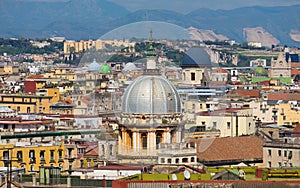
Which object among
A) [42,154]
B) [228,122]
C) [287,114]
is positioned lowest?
[42,154]

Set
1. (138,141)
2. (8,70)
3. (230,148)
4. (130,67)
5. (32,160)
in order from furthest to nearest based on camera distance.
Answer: (8,70)
(130,67)
(230,148)
(32,160)
(138,141)

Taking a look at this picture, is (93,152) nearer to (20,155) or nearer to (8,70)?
(20,155)

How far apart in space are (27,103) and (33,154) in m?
30.6

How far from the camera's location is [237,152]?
4769cm

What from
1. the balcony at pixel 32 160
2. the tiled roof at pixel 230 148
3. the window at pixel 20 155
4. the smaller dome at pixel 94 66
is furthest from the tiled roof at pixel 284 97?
the window at pixel 20 155

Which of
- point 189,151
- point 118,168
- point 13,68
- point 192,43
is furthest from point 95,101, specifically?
point 13,68

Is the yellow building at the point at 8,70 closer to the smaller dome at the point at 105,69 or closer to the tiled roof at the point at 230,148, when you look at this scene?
the smaller dome at the point at 105,69

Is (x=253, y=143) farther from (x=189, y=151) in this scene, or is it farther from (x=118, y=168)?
(x=118, y=168)

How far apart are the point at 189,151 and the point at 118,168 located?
484 centimetres

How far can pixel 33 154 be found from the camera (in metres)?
47.0

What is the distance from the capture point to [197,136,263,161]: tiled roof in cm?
4566

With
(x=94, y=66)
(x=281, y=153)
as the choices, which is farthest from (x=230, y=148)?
(x=94, y=66)

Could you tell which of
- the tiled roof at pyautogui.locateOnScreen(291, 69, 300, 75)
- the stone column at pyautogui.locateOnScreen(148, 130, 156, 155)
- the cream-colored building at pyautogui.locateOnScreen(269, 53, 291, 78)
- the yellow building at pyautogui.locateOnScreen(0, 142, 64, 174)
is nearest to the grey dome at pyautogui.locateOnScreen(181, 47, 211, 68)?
the yellow building at pyautogui.locateOnScreen(0, 142, 64, 174)

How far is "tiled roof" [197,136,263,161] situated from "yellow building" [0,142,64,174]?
4.56 meters
